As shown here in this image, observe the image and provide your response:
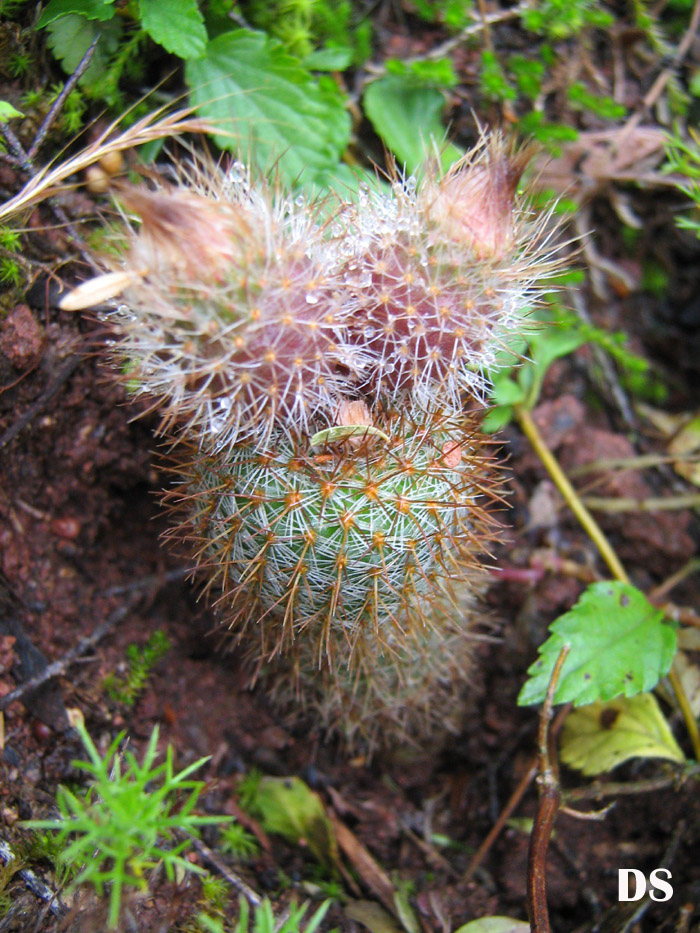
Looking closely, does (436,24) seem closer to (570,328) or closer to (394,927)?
(570,328)

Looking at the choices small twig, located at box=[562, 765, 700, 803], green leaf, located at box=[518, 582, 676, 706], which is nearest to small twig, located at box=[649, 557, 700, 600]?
green leaf, located at box=[518, 582, 676, 706]

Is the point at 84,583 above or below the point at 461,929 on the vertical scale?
above

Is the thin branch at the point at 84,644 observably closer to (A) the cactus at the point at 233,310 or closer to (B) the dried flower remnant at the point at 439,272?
(A) the cactus at the point at 233,310

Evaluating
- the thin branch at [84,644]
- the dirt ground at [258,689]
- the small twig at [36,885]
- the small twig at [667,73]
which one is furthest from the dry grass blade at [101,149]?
the small twig at [667,73]

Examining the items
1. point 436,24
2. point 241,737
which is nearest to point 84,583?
point 241,737

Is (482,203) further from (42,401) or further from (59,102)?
(42,401)
